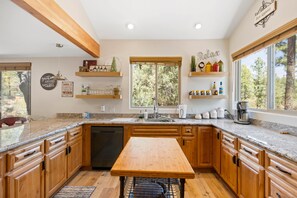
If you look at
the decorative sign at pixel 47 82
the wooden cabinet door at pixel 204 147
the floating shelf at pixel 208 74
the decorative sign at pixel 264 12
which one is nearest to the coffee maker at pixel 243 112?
the wooden cabinet door at pixel 204 147

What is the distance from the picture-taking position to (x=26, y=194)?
1913 mm

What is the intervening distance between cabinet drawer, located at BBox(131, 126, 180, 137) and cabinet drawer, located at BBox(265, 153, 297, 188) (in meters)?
1.78

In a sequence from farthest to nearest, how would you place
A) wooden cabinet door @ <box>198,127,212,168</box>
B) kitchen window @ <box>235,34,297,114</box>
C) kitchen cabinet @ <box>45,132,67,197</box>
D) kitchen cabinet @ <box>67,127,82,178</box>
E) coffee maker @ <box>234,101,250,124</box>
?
wooden cabinet door @ <box>198,127,212,168</box>
coffee maker @ <box>234,101,250,124</box>
kitchen cabinet @ <box>67,127,82,178</box>
kitchen window @ <box>235,34,297,114</box>
kitchen cabinet @ <box>45,132,67,197</box>

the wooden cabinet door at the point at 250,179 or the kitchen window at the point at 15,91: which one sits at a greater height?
the kitchen window at the point at 15,91

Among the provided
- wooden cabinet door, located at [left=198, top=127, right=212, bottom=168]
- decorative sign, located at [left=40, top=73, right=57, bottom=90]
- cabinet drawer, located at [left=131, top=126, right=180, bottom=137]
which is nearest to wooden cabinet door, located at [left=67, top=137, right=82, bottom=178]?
cabinet drawer, located at [left=131, top=126, right=180, bottom=137]

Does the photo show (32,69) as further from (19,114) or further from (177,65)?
(177,65)

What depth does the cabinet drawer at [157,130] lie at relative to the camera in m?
3.46

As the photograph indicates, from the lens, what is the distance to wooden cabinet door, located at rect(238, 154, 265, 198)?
6.13ft

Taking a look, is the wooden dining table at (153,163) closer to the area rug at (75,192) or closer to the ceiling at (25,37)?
the area rug at (75,192)

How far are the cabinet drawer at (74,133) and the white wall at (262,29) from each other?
9.18ft

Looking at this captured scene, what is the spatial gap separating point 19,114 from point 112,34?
260cm

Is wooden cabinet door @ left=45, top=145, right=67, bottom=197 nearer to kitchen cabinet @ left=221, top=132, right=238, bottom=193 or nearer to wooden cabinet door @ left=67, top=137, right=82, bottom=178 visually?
wooden cabinet door @ left=67, top=137, right=82, bottom=178

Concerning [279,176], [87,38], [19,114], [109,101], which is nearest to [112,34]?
[87,38]

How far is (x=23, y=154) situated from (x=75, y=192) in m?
1.17
